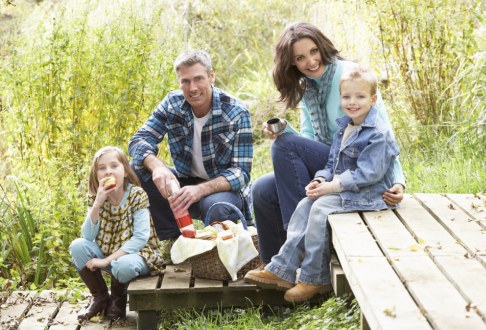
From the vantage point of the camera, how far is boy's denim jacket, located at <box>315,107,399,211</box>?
359 centimetres

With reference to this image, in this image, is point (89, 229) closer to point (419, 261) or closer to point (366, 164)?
point (366, 164)

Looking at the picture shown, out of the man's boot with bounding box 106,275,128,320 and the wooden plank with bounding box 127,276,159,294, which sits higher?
the wooden plank with bounding box 127,276,159,294

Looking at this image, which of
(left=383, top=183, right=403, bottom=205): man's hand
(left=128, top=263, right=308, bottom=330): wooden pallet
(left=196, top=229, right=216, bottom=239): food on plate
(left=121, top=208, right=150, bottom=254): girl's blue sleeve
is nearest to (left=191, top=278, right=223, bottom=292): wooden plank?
(left=128, top=263, right=308, bottom=330): wooden pallet

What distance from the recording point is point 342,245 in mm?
3111

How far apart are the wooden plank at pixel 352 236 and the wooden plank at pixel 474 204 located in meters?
0.55

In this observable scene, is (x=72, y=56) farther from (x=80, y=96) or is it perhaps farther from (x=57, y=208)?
(x=57, y=208)

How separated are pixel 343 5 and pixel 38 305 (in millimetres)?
4778

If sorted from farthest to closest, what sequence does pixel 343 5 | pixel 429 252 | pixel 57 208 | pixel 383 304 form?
pixel 343 5 < pixel 57 208 < pixel 429 252 < pixel 383 304

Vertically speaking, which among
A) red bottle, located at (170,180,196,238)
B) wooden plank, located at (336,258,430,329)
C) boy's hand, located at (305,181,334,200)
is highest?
boy's hand, located at (305,181,334,200)

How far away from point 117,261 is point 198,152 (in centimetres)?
89

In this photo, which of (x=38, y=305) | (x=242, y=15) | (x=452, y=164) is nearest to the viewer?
(x=38, y=305)

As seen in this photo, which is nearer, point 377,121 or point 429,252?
point 429,252

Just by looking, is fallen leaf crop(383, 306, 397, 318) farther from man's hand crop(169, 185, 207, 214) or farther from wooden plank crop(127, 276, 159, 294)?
man's hand crop(169, 185, 207, 214)

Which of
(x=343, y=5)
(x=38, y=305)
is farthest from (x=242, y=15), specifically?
(x=38, y=305)
